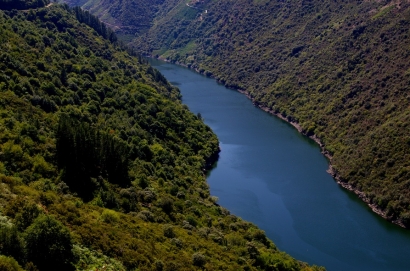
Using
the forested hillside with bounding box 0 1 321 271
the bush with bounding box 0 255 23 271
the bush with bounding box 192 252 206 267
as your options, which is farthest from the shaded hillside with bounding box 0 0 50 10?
the bush with bounding box 0 255 23 271

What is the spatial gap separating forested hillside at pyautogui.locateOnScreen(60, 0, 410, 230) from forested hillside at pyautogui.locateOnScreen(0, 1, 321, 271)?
34259mm

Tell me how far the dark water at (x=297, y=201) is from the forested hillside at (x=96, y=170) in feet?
26.9

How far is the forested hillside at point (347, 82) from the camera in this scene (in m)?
95.4

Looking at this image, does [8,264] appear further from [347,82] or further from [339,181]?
[347,82]

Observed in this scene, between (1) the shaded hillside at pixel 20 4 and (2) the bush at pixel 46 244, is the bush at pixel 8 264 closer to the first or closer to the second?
(2) the bush at pixel 46 244

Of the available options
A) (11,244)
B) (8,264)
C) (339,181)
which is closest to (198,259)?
(11,244)

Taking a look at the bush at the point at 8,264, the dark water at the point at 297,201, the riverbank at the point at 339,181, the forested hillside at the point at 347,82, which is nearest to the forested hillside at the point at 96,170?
the bush at the point at 8,264

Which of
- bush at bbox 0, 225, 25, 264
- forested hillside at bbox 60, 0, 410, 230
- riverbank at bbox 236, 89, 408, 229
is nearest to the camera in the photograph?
bush at bbox 0, 225, 25, 264

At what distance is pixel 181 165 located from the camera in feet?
298

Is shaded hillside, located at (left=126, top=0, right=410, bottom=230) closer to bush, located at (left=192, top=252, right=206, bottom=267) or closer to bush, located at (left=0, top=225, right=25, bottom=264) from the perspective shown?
bush, located at (left=192, top=252, right=206, bottom=267)

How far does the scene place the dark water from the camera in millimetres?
73875

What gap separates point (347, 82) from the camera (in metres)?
136

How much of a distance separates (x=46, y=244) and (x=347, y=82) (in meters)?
122

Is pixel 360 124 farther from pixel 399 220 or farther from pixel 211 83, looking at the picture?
pixel 211 83
